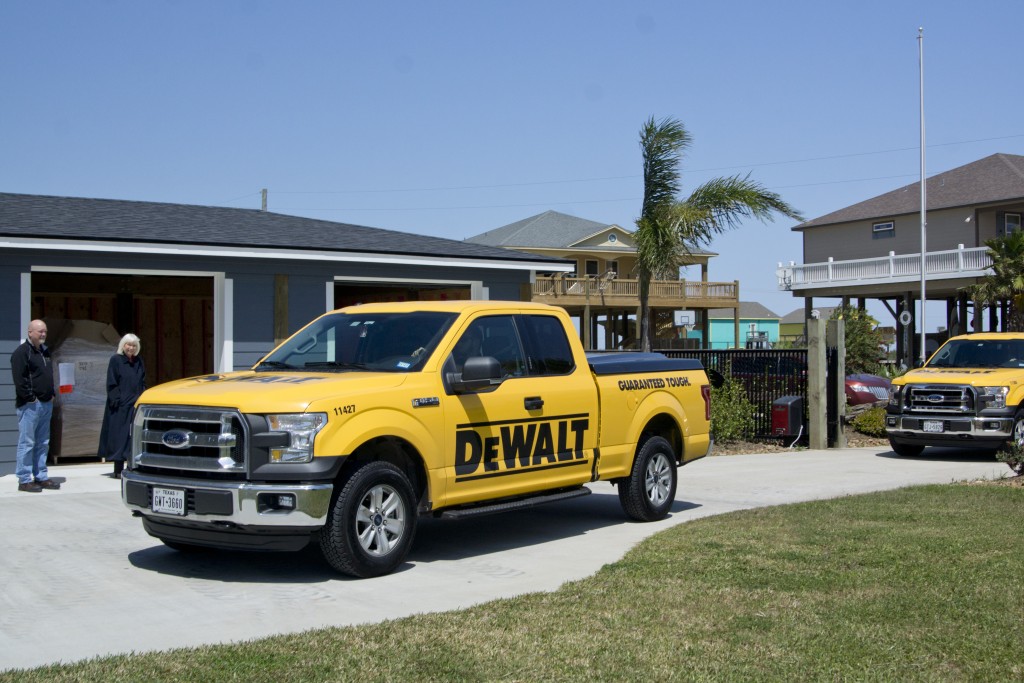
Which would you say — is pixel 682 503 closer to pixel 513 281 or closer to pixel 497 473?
pixel 497 473

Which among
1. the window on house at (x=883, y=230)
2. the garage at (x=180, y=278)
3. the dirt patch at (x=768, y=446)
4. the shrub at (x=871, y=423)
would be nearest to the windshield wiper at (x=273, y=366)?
the garage at (x=180, y=278)

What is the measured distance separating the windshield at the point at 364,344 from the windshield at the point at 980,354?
11.4 metres

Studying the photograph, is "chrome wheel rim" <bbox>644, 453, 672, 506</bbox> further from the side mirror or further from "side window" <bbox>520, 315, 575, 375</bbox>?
the side mirror

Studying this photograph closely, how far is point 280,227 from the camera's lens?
17250 mm

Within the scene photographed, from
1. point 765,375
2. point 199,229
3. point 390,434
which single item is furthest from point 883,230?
point 390,434

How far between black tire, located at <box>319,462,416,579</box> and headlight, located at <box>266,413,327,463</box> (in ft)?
1.36

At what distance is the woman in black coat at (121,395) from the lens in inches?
495

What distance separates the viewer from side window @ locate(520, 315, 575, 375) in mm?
9461

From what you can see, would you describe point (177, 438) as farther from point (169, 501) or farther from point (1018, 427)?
point (1018, 427)

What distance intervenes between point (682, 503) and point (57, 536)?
20.0 ft

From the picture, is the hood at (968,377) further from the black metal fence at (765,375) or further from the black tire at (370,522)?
the black tire at (370,522)

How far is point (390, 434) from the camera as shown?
26.0 ft

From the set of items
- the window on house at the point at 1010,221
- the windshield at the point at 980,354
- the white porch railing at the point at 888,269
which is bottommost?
the windshield at the point at 980,354

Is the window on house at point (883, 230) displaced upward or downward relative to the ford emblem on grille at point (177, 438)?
upward
